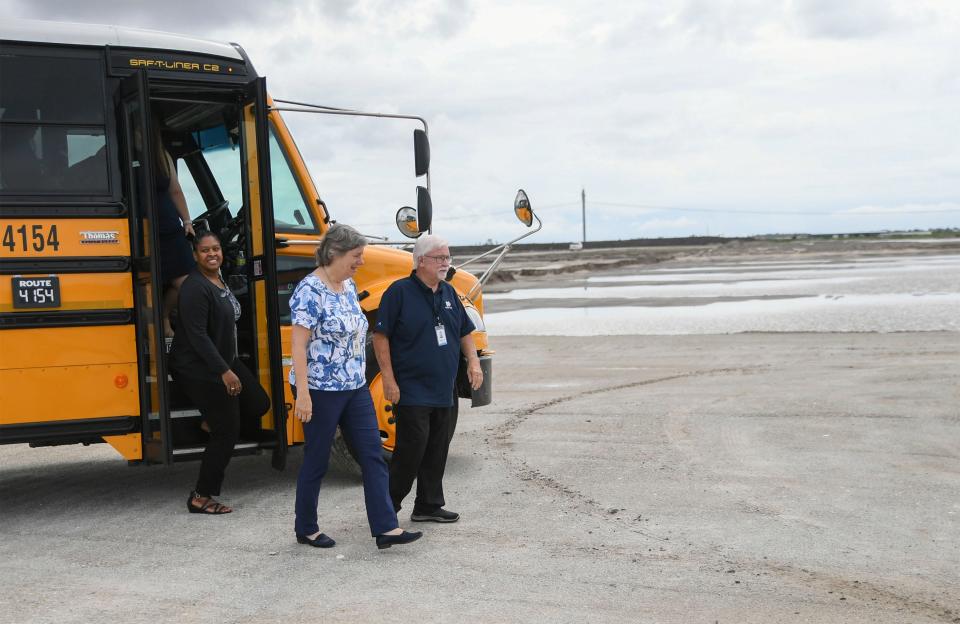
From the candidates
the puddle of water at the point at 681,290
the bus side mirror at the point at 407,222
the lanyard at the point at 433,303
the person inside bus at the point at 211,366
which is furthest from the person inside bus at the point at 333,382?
the puddle of water at the point at 681,290

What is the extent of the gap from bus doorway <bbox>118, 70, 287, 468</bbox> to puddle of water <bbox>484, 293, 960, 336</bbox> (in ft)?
40.1

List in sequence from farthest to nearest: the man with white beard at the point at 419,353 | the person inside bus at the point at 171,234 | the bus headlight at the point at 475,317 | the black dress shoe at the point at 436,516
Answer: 1. the bus headlight at the point at 475,317
2. the person inside bus at the point at 171,234
3. the black dress shoe at the point at 436,516
4. the man with white beard at the point at 419,353

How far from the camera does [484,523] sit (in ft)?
21.3

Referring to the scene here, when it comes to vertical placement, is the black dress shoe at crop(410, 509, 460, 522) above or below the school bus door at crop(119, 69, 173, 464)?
below

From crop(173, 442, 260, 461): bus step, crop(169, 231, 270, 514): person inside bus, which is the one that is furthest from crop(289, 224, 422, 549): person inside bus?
crop(173, 442, 260, 461): bus step

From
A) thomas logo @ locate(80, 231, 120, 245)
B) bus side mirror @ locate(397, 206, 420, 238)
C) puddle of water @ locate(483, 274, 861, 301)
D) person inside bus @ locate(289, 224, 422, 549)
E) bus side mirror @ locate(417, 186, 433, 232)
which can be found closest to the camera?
person inside bus @ locate(289, 224, 422, 549)

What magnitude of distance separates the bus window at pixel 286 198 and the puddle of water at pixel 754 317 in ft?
40.3

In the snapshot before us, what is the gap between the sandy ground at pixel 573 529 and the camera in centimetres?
502

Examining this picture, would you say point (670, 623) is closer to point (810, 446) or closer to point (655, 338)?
point (810, 446)

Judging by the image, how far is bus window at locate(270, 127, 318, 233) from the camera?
7328mm

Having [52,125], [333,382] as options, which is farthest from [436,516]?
[52,125]

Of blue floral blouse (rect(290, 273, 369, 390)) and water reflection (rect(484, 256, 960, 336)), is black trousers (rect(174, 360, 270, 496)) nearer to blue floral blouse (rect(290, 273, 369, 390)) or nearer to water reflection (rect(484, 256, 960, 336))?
blue floral blouse (rect(290, 273, 369, 390))

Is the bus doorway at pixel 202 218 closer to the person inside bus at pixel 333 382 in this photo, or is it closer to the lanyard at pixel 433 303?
the person inside bus at pixel 333 382

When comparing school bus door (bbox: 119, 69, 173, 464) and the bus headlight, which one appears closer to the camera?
school bus door (bbox: 119, 69, 173, 464)
